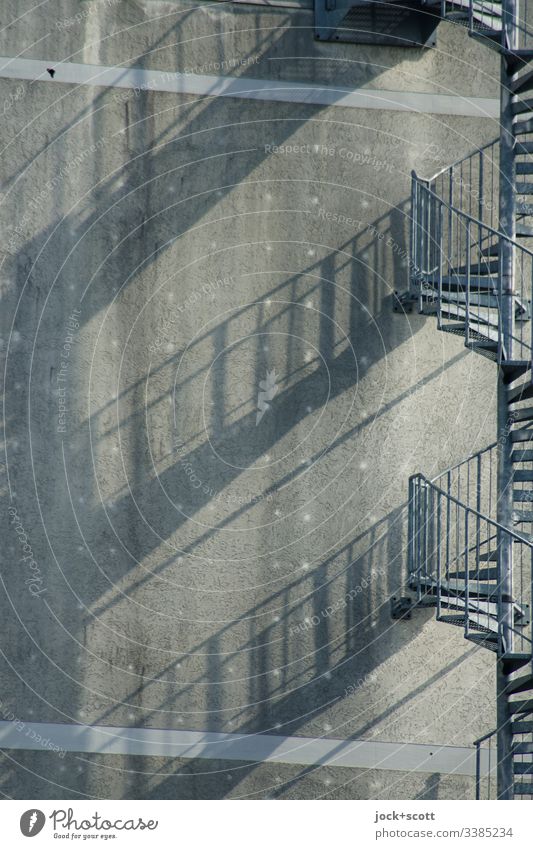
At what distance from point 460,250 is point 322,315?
134cm

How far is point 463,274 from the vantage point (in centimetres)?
1123

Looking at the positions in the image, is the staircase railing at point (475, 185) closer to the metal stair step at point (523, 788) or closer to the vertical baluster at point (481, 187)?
the vertical baluster at point (481, 187)

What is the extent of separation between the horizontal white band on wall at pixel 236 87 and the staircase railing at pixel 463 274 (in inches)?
30.4

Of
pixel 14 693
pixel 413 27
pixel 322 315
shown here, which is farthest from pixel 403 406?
pixel 14 693

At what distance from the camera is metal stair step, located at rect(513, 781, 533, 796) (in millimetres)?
10580

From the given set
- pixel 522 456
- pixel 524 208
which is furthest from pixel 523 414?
pixel 524 208

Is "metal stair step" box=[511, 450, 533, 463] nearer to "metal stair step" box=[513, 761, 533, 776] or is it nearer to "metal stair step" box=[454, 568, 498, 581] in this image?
"metal stair step" box=[454, 568, 498, 581]

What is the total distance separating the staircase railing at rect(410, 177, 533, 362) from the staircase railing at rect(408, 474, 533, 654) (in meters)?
1.31

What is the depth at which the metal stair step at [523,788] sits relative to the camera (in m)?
10.6

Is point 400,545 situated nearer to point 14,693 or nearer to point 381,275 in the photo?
point 381,275

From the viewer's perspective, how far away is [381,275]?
38.3 feet

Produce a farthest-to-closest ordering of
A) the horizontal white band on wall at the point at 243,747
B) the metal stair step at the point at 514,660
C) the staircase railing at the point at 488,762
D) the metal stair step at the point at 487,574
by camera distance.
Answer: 1. the staircase railing at the point at 488,762
2. the horizontal white band on wall at the point at 243,747
3. the metal stair step at the point at 487,574
4. the metal stair step at the point at 514,660

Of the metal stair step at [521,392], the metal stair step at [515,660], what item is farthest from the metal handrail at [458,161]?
the metal stair step at [515,660]

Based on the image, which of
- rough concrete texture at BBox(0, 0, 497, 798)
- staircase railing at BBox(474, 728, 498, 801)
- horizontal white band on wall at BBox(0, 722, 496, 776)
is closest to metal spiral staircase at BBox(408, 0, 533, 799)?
staircase railing at BBox(474, 728, 498, 801)
